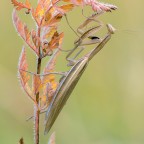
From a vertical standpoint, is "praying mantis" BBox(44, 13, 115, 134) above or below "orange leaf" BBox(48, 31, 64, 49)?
below

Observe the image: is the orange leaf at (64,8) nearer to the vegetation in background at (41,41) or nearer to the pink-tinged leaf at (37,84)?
the vegetation in background at (41,41)

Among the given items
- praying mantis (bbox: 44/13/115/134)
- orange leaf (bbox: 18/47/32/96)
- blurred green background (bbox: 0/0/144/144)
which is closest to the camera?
orange leaf (bbox: 18/47/32/96)

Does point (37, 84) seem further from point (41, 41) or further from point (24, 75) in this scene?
point (41, 41)

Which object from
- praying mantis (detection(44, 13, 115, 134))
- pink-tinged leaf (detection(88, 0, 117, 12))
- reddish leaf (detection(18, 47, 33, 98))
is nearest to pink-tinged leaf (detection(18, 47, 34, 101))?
reddish leaf (detection(18, 47, 33, 98))

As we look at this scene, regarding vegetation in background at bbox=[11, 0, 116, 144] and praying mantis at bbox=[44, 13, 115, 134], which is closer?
vegetation in background at bbox=[11, 0, 116, 144]

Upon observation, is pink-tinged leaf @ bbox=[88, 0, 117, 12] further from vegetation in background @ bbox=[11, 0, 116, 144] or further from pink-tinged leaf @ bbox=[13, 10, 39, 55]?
pink-tinged leaf @ bbox=[13, 10, 39, 55]

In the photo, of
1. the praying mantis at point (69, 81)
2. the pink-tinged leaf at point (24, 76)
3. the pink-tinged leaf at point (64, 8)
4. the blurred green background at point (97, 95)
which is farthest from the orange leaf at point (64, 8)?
the blurred green background at point (97, 95)

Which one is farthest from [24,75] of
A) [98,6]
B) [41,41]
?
[98,6]

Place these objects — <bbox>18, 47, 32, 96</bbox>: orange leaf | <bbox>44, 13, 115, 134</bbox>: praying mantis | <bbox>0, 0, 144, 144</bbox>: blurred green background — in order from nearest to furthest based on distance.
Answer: <bbox>18, 47, 32, 96</bbox>: orange leaf → <bbox>44, 13, 115, 134</bbox>: praying mantis → <bbox>0, 0, 144, 144</bbox>: blurred green background
